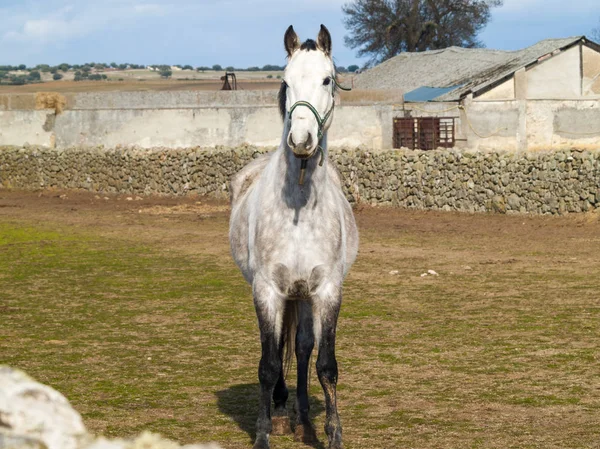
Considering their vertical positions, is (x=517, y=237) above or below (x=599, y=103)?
below

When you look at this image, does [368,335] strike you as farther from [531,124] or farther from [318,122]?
[531,124]

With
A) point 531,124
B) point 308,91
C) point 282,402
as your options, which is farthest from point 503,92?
point 308,91

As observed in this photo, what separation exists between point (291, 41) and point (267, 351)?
192cm

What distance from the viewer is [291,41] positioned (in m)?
5.76

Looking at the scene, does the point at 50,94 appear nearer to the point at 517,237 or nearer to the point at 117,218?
the point at 117,218

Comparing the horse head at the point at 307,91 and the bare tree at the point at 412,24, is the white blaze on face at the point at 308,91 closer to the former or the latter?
the horse head at the point at 307,91

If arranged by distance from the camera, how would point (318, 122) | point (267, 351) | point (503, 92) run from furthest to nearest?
point (503, 92) < point (267, 351) < point (318, 122)

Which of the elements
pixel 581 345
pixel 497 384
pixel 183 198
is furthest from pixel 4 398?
pixel 183 198

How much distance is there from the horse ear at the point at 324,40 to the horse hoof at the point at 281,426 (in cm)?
257

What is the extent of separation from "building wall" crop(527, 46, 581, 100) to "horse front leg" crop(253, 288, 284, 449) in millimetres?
32797

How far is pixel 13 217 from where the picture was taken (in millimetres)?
23453

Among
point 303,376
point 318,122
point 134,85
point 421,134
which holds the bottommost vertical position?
point 303,376

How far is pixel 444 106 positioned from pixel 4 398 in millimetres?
32129

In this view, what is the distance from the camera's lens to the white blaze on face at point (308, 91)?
17.4 ft
